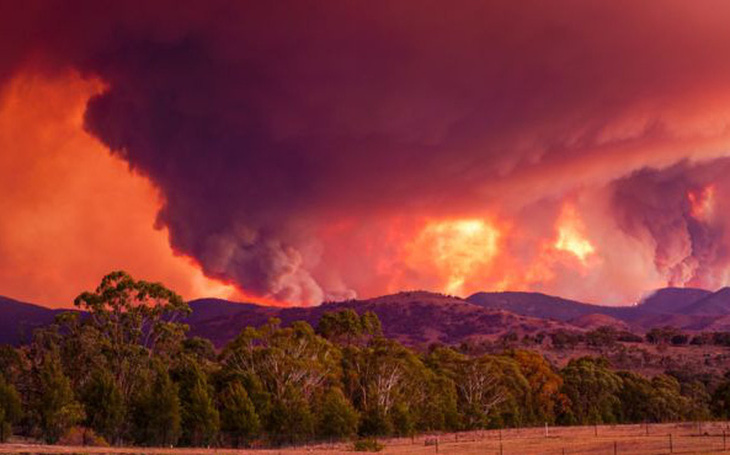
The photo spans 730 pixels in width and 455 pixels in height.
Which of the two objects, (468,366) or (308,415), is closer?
(308,415)

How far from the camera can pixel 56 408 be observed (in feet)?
332

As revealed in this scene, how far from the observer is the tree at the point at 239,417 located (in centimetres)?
10988

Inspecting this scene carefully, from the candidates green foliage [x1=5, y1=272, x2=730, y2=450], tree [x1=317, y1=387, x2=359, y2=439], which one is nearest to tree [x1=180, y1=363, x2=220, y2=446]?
green foliage [x1=5, y1=272, x2=730, y2=450]

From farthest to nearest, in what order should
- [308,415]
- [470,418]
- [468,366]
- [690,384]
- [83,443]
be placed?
[690,384] → [468,366] → [470,418] → [308,415] → [83,443]

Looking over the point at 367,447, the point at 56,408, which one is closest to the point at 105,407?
the point at 56,408

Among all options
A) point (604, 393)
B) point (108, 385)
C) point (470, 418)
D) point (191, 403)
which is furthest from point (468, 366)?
point (108, 385)

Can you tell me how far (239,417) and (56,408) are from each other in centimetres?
2634

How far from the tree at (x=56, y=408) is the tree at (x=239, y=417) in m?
21.4

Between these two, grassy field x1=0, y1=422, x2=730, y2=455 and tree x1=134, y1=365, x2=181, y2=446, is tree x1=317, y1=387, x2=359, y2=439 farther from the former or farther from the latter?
tree x1=134, y1=365, x2=181, y2=446

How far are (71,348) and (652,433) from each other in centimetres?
9720

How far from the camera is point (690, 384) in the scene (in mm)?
176000

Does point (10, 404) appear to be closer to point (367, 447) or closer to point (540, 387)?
point (367, 447)

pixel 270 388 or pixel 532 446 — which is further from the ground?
pixel 270 388

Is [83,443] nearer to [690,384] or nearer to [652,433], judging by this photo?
[652,433]
